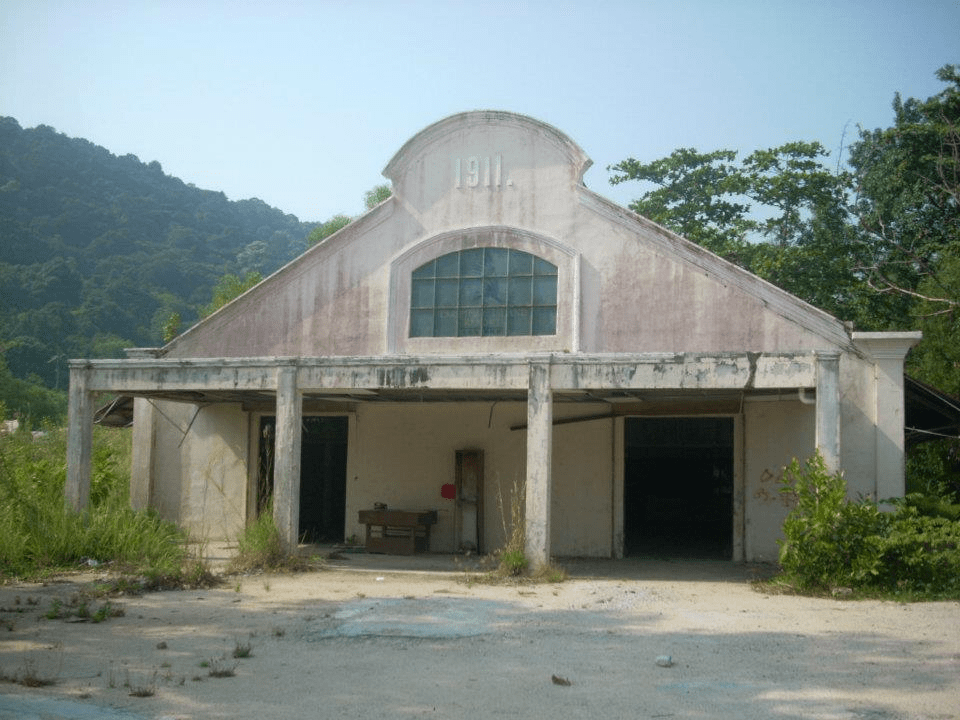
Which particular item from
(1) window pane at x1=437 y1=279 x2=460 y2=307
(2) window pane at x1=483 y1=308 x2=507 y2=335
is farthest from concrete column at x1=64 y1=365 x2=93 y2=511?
(2) window pane at x1=483 y1=308 x2=507 y2=335

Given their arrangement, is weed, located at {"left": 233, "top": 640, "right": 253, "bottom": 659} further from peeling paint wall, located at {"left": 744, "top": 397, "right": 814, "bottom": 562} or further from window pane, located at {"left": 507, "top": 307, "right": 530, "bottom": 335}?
peeling paint wall, located at {"left": 744, "top": 397, "right": 814, "bottom": 562}

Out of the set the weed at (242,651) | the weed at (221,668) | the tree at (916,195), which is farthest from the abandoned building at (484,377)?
the tree at (916,195)

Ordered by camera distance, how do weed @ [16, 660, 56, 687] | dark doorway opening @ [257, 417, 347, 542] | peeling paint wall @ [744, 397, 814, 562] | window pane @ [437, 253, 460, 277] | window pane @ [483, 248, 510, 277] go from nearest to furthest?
weed @ [16, 660, 56, 687], peeling paint wall @ [744, 397, 814, 562], window pane @ [483, 248, 510, 277], window pane @ [437, 253, 460, 277], dark doorway opening @ [257, 417, 347, 542]

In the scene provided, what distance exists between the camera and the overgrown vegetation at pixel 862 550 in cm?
1105

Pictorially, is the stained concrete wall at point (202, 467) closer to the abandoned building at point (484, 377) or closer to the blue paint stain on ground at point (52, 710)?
the abandoned building at point (484, 377)

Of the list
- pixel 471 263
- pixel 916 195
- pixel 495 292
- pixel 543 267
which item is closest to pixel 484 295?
pixel 495 292

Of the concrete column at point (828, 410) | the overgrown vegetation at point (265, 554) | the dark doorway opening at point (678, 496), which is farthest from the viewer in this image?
the dark doorway opening at point (678, 496)

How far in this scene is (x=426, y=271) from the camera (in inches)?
627

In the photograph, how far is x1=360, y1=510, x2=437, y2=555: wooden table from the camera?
51.9 feet

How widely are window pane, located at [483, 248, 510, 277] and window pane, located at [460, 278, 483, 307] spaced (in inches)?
8.7

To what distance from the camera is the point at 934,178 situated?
24688mm

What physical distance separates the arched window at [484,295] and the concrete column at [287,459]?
9.06 feet

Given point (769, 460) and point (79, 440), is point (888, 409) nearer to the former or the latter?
point (769, 460)

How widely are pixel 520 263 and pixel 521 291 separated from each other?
46cm
